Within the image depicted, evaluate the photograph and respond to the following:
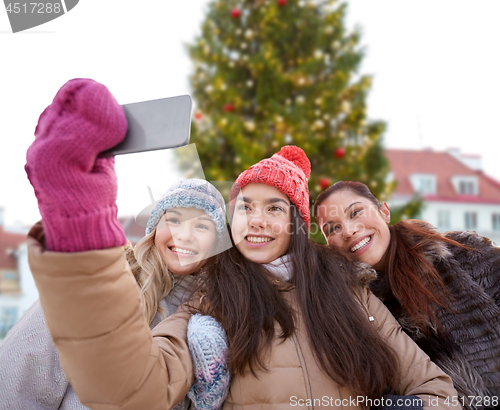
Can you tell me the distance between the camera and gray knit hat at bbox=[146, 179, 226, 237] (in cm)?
198

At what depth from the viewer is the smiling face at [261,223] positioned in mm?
1935

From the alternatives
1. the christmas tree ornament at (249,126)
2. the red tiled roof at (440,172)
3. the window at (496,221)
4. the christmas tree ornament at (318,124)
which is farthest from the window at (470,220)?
the christmas tree ornament at (249,126)

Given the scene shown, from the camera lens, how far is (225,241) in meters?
2.07

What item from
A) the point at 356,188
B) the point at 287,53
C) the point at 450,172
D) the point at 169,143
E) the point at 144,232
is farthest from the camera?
the point at 450,172

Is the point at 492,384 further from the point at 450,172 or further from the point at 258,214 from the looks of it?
the point at 450,172

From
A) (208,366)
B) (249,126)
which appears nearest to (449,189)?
(249,126)

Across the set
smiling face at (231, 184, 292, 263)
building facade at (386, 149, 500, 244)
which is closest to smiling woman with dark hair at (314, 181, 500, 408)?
smiling face at (231, 184, 292, 263)

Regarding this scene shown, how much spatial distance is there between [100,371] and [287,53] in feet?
18.0

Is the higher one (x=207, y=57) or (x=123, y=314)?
(x=207, y=57)

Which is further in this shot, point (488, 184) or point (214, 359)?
point (488, 184)

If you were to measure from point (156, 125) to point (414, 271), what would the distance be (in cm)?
177

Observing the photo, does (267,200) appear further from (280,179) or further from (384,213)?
(384,213)

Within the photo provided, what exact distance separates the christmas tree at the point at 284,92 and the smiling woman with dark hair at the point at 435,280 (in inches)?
104

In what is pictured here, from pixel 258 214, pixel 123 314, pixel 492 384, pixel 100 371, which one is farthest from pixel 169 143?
pixel 492 384
